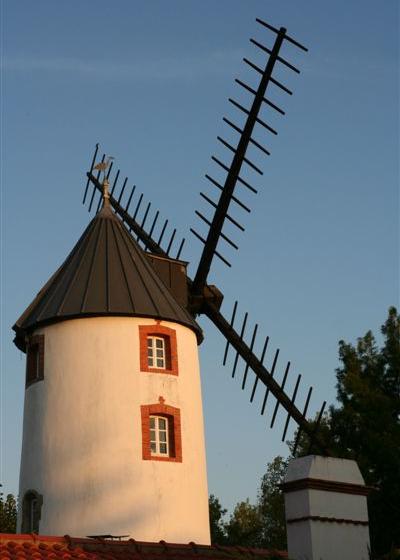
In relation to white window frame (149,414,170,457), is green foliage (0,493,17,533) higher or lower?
higher

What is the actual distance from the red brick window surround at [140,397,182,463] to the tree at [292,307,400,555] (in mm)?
8030

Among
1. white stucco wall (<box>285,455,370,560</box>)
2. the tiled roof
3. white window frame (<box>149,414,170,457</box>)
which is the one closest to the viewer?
white stucco wall (<box>285,455,370,560</box>)

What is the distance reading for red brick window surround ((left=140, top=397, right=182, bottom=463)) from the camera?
19347mm

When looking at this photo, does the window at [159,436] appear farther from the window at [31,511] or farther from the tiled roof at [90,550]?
the tiled roof at [90,550]

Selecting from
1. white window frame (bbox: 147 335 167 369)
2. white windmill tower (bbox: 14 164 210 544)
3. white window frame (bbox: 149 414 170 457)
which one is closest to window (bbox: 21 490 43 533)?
white windmill tower (bbox: 14 164 210 544)

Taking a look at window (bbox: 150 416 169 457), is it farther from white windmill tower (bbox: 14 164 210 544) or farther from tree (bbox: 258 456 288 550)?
tree (bbox: 258 456 288 550)

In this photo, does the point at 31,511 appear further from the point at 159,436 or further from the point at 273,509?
the point at 273,509

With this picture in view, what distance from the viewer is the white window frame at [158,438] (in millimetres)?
19625

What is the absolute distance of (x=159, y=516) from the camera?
1909 cm

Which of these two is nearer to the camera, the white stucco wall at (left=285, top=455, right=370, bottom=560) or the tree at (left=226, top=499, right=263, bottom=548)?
the white stucco wall at (left=285, top=455, right=370, bottom=560)

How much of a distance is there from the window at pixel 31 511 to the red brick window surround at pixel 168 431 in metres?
2.32

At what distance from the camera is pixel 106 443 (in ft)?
62.8

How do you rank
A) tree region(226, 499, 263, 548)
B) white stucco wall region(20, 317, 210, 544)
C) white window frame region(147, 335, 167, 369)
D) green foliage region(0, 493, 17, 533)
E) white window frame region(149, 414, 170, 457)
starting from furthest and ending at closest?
tree region(226, 499, 263, 548), green foliage region(0, 493, 17, 533), white window frame region(147, 335, 167, 369), white window frame region(149, 414, 170, 457), white stucco wall region(20, 317, 210, 544)

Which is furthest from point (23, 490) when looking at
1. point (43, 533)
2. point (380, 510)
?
point (380, 510)
